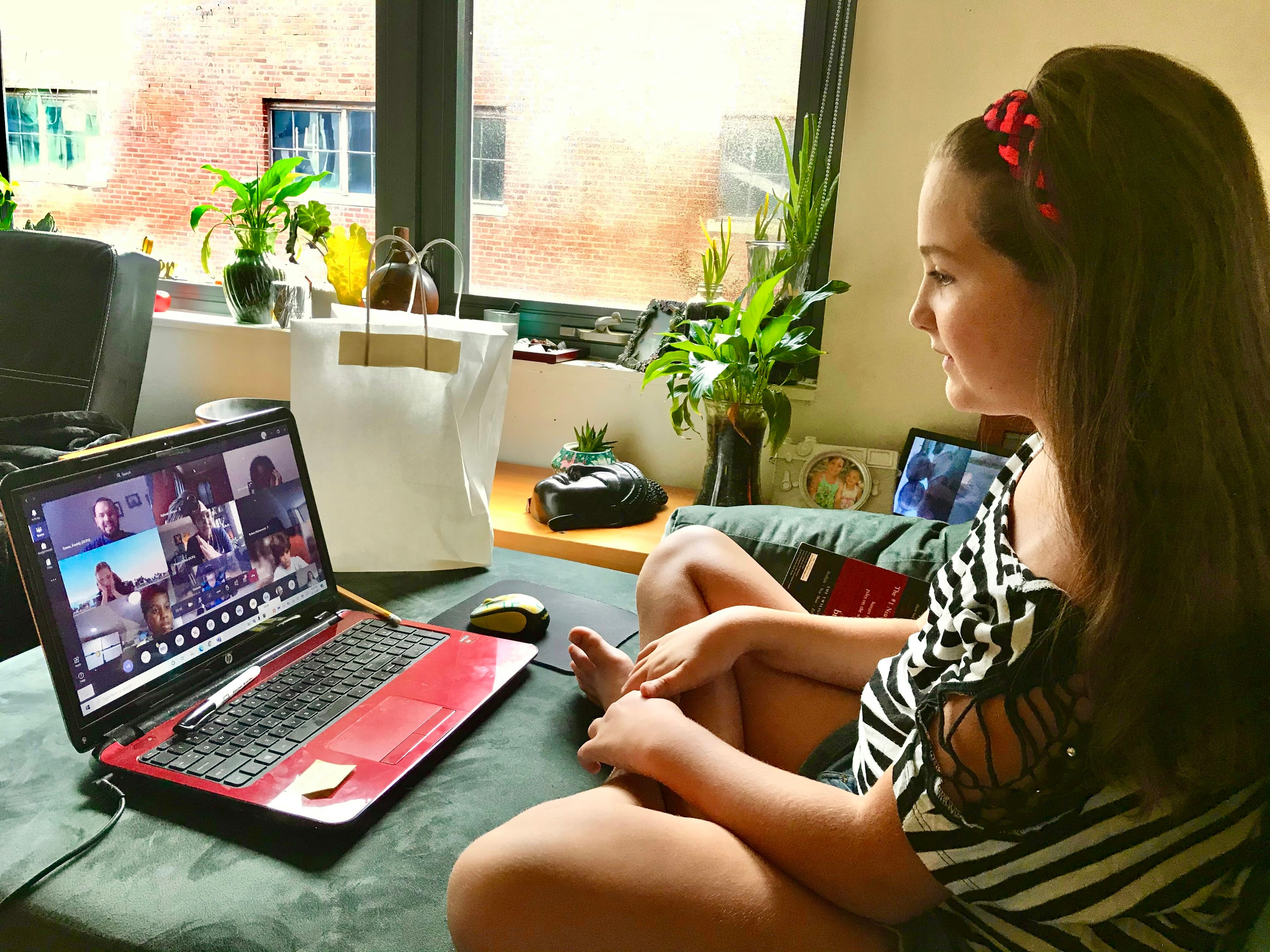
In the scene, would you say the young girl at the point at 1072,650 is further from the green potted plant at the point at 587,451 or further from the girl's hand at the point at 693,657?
the green potted plant at the point at 587,451

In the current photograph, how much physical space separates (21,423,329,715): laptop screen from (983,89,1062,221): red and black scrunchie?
0.80 metres

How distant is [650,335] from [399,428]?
83 centimetres

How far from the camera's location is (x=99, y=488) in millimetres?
800

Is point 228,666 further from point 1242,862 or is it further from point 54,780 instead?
point 1242,862

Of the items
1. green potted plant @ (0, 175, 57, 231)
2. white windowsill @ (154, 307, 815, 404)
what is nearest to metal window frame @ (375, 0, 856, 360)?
white windowsill @ (154, 307, 815, 404)

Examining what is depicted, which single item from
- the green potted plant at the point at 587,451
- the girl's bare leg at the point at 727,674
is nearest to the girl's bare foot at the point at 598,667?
the girl's bare leg at the point at 727,674

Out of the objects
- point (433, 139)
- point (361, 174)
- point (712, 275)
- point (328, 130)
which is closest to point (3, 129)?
point (328, 130)

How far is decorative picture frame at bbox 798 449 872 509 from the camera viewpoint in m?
1.79

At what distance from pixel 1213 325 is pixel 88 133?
113 inches

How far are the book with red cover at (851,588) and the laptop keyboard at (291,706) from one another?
0.52 meters

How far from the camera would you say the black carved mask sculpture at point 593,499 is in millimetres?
1662

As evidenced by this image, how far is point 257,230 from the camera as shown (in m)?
2.10

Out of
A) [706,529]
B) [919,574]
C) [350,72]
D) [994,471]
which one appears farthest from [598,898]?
[350,72]

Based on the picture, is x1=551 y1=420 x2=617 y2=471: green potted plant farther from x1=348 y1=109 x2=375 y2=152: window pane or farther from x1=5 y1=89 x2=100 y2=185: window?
x1=5 y1=89 x2=100 y2=185: window
